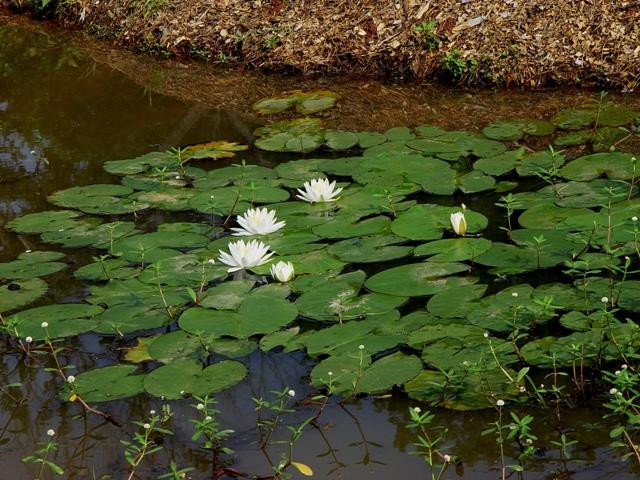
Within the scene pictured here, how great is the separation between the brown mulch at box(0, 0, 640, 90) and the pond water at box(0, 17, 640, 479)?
23 centimetres

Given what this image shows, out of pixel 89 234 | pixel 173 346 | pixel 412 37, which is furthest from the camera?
pixel 412 37

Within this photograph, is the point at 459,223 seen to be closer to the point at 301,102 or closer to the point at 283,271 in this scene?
the point at 283,271

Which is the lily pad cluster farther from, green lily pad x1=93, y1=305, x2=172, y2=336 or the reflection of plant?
the reflection of plant

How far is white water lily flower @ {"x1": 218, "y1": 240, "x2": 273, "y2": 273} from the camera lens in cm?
436

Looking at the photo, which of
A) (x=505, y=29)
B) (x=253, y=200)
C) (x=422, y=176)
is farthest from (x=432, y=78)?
(x=253, y=200)

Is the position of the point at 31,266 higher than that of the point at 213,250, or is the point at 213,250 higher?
the point at 213,250

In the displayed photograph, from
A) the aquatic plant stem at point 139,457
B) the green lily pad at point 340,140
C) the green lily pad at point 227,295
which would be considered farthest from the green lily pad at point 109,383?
the green lily pad at point 340,140

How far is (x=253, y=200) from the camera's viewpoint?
5.18 meters

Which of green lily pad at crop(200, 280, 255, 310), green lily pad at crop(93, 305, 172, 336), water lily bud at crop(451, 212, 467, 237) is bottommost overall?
green lily pad at crop(93, 305, 172, 336)

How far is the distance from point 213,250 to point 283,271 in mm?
530

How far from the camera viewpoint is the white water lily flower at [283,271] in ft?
14.1

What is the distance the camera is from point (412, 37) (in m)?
7.38

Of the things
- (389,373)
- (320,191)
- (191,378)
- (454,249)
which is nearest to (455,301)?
(454,249)

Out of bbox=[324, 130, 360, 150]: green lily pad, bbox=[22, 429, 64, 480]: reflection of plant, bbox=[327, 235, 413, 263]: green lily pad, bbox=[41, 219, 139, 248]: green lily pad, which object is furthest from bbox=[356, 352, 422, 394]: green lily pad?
bbox=[324, 130, 360, 150]: green lily pad
